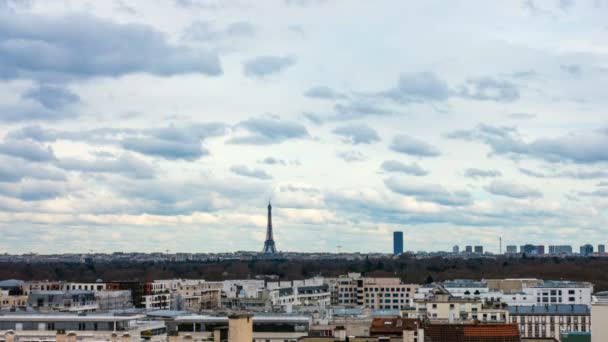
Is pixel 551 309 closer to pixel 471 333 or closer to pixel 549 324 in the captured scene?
pixel 549 324

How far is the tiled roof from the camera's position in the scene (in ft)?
308

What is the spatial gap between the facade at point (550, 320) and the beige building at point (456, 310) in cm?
1270

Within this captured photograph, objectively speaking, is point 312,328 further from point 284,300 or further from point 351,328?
point 284,300

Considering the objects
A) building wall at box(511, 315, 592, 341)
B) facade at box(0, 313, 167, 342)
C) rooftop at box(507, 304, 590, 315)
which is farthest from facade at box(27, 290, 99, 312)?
building wall at box(511, 315, 592, 341)

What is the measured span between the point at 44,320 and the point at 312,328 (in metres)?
28.3

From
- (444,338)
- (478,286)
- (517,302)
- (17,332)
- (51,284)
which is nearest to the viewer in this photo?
(17,332)

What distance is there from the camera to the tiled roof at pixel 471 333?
308 ft

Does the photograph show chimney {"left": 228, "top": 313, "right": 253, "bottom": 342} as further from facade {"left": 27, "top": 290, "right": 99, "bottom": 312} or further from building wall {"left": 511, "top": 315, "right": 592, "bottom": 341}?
building wall {"left": 511, "top": 315, "right": 592, "bottom": 341}

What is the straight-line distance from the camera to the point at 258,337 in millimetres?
98875

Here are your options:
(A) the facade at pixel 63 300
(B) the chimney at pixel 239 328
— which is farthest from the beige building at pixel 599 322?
(A) the facade at pixel 63 300

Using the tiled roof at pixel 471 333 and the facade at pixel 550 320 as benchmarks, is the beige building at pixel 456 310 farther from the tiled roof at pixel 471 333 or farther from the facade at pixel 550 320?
the tiled roof at pixel 471 333

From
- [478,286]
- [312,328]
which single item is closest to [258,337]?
[312,328]

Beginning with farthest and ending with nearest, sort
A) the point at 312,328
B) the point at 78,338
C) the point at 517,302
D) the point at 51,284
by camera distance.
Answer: the point at 51,284 → the point at 517,302 → the point at 312,328 → the point at 78,338

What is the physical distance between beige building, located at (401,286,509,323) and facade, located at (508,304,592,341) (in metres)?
12.7
